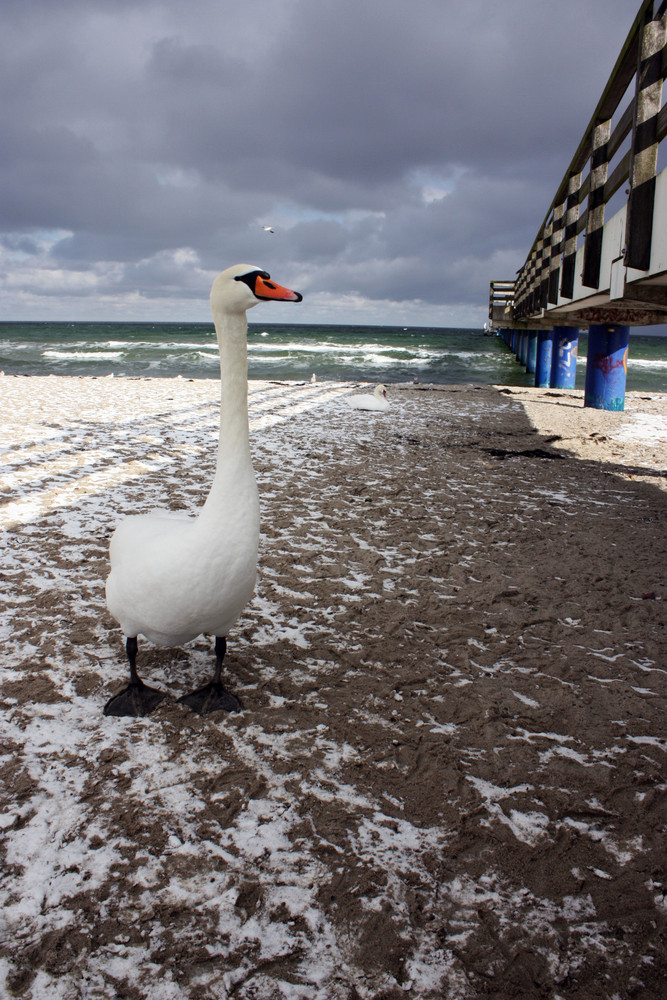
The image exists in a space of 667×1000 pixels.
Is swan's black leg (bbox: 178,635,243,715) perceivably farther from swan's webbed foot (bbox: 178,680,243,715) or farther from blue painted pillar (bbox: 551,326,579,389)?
blue painted pillar (bbox: 551,326,579,389)

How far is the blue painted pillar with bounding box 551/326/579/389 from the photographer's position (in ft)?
54.6

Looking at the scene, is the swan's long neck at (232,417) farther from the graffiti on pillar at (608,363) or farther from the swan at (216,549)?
the graffiti on pillar at (608,363)

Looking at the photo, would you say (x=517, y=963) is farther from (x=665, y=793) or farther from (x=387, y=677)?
(x=387, y=677)

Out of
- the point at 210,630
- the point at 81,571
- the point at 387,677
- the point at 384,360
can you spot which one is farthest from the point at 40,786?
the point at 384,360

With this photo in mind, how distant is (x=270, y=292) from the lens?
7.79ft

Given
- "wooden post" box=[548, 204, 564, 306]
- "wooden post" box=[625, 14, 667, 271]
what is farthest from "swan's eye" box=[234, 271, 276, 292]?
"wooden post" box=[548, 204, 564, 306]

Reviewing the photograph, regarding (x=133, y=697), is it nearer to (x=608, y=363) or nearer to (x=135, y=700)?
(x=135, y=700)

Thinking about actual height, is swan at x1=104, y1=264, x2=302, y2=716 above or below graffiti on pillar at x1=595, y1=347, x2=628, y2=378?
below

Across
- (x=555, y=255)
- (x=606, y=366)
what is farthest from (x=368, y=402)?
(x=606, y=366)

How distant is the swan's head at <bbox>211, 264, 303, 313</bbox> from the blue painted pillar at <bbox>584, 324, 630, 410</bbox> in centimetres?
1035

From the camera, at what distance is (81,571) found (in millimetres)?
3918

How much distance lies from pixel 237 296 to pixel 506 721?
2193 millimetres

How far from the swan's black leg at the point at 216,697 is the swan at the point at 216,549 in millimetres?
40

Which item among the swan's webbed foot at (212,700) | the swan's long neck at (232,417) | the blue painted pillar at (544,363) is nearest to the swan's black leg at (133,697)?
the swan's webbed foot at (212,700)
